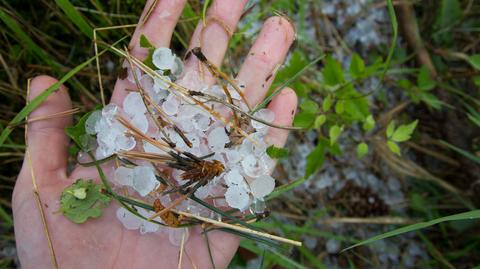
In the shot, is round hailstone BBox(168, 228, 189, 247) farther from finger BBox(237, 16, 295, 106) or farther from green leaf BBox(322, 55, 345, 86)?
green leaf BBox(322, 55, 345, 86)

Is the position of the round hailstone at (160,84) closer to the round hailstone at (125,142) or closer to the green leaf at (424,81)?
the round hailstone at (125,142)

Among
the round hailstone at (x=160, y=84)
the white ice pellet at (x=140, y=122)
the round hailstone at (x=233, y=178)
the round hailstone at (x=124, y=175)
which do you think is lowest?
the round hailstone at (x=124, y=175)

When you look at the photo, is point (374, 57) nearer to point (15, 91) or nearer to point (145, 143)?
point (145, 143)

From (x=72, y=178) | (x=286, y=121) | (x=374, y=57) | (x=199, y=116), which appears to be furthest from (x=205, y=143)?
(x=374, y=57)

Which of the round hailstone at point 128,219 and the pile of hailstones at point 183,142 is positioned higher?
the pile of hailstones at point 183,142

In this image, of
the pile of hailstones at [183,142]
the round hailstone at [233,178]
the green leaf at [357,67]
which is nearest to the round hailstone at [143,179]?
the pile of hailstones at [183,142]

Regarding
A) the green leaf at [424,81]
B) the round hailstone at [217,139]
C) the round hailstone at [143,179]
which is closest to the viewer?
the round hailstone at [143,179]

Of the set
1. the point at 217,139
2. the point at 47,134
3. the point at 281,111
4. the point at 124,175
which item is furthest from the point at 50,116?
the point at 281,111

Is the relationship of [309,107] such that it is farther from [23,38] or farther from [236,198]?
[23,38]

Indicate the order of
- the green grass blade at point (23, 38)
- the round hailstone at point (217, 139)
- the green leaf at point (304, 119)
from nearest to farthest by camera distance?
the round hailstone at point (217, 139) → the green grass blade at point (23, 38) → the green leaf at point (304, 119)
